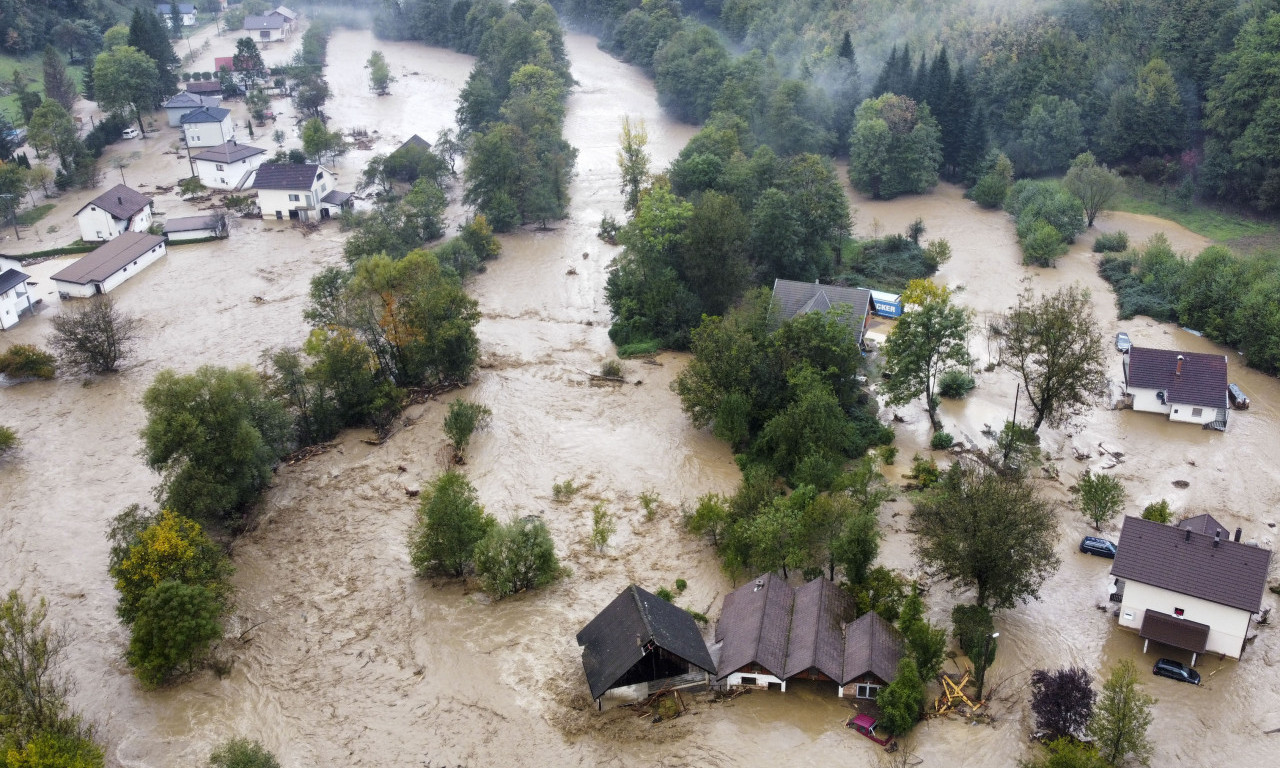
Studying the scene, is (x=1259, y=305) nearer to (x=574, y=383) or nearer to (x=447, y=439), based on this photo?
(x=574, y=383)

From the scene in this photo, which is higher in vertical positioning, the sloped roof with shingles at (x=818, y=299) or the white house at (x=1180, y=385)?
the sloped roof with shingles at (x=818, y=299)

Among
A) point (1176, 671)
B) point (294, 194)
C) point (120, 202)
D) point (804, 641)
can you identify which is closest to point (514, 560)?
point (804, 641)

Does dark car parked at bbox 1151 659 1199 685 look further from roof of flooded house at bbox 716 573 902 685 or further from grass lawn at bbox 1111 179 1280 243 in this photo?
grass lawn at bbox 1111 179 1280 243

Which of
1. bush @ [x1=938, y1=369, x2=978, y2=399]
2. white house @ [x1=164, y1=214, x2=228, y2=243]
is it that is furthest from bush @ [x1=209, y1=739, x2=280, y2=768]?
white house @ [x1=164, y1=214, x2=228, y2=243]

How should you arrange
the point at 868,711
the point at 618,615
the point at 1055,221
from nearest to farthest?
the point at 868,711, the point at 618,615, the point at 1055,221

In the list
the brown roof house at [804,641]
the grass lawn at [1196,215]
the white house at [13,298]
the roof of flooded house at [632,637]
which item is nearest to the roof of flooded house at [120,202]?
the white house at [13,298]

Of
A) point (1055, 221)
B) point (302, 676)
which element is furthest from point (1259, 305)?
point (302, 676)

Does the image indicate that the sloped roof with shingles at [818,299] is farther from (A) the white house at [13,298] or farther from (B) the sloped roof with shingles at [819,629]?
(A) the white house at [13,298]
